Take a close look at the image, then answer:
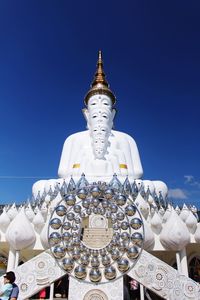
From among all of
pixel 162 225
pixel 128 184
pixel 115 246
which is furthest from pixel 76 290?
pixel 128 184

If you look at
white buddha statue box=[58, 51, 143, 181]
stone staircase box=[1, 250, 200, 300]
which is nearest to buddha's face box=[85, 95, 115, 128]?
white buddha statue box=[58, 51, 143, 181]

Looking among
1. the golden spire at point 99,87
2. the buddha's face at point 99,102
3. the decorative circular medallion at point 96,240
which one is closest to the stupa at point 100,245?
the decorative circular medallion at point 96,240

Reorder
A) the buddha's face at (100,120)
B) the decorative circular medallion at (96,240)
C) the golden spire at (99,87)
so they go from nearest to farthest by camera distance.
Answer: the decorative circular medallion at (96,240) → the buddha's face at (100,120) → the golden spire at (99,87)

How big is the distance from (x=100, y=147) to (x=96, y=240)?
7.99 m

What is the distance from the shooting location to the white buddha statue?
13.7 metres

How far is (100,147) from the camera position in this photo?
14.0 m

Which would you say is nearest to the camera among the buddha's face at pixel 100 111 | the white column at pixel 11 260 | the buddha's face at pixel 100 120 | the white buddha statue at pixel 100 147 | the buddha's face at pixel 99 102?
the white column at pixel 11 260

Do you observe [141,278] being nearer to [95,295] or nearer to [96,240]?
[95,295]

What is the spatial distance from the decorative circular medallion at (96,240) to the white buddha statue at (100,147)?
659cm

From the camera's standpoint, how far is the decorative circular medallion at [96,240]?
5504 millimetres

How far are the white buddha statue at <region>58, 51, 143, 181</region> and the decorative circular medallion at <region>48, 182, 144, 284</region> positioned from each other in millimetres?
6587

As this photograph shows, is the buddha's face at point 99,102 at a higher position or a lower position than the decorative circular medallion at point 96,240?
higher

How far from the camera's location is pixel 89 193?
20.1 ft

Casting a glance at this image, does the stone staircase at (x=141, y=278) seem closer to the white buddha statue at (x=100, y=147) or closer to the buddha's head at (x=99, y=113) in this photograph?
the white buddha statue at (x=100, y=147)
